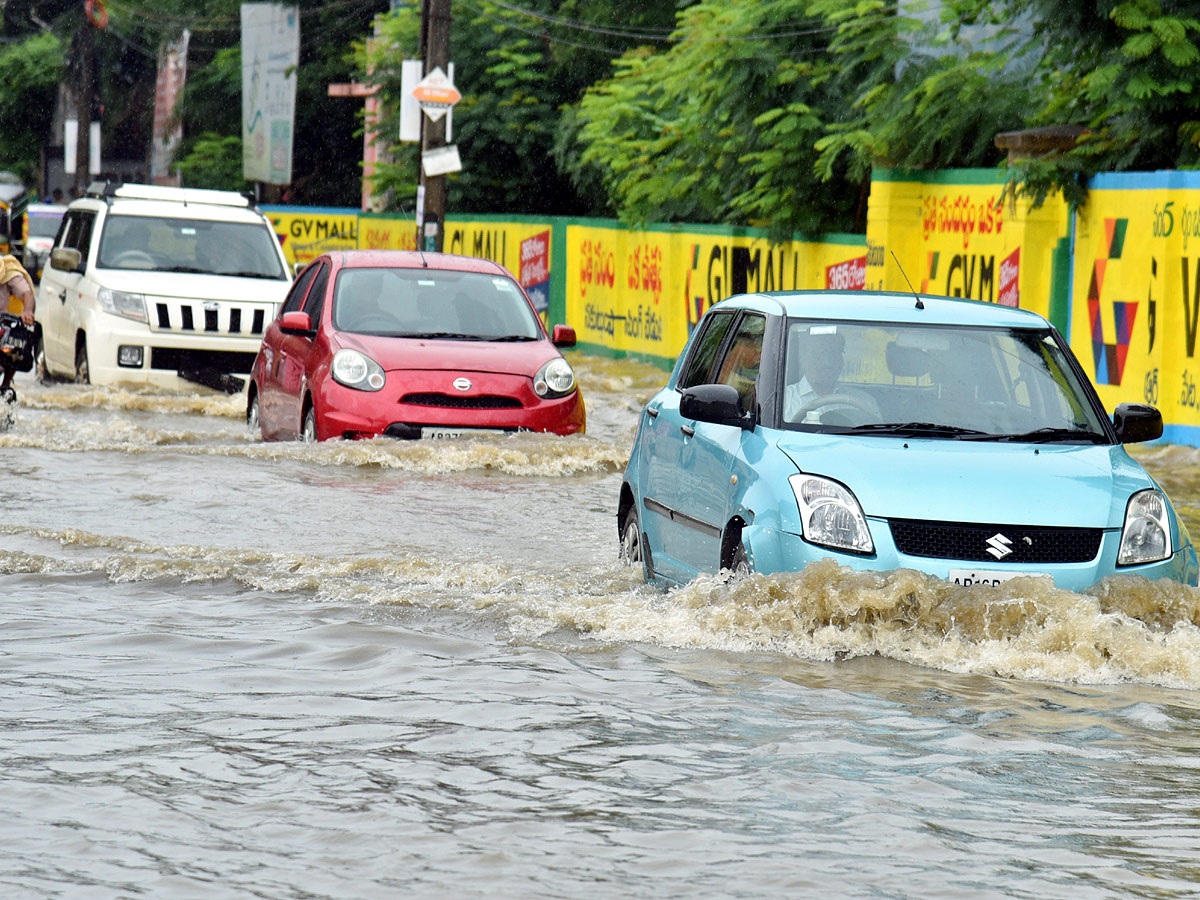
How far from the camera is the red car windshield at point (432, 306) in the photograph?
1359 cm

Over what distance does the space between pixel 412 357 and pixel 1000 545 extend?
6.55 m

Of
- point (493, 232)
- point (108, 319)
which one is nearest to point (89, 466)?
point (108, 319)

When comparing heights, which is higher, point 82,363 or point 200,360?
point 200,360

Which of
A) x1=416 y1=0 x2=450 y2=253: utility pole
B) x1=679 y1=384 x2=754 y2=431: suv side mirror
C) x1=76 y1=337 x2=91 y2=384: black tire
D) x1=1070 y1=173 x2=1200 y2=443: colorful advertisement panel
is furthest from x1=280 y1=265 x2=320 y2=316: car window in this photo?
x1=416 y1=0 x2=450 y2=253: utility pole

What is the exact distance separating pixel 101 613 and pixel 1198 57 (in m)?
10.9

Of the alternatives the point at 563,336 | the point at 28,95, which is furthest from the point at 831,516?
the point at 28,95

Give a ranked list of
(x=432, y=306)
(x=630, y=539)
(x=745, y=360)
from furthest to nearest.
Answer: (x=432, y=306) → (x=630, y=539) → (x=745, y=360)

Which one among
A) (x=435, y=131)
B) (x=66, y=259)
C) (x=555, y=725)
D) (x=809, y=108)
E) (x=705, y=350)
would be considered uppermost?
(x=809, y=108)

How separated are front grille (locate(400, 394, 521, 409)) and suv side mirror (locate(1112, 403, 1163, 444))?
5.67 meters

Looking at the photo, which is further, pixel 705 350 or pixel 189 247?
pixel 189 247

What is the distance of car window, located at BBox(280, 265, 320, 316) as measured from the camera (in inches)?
582

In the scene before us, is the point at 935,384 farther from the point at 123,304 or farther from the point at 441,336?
the point at 123,304

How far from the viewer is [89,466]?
13133mm

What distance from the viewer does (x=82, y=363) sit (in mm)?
18156
